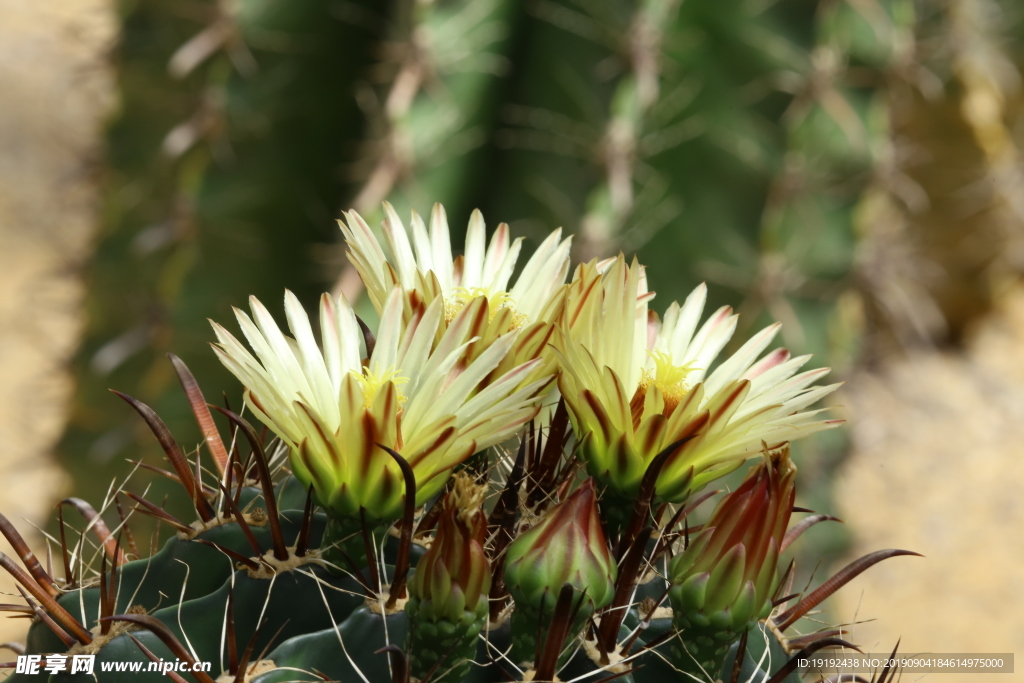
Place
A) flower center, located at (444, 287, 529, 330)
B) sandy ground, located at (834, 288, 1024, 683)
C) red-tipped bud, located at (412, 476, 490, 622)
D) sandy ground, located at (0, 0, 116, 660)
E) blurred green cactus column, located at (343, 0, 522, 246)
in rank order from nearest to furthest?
red-tipped bud, located at (412, 476, 490, 622) → flower center, located at (444, 287, 529, 330) → blurred green cactus column, located at (343, 0, 522, 246) → sandy ground, located at (0, 0, 116, 660) → sandy ground, located at (834, 288, 1024, 683)

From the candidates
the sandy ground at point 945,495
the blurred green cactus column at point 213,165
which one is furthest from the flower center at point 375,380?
the sandy ground at point 945,495

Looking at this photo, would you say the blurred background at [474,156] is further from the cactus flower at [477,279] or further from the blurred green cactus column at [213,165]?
the cactus flower at [477,279]

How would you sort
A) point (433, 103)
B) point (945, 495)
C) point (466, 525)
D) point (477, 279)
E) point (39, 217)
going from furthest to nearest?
point (39, 217) < point (945, 495) < point (433, 103) < point (477, 279) < point (466, 525)

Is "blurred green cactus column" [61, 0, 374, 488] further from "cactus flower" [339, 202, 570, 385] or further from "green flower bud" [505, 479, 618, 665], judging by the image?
"green flower bud" [505, 479, 618, 665]

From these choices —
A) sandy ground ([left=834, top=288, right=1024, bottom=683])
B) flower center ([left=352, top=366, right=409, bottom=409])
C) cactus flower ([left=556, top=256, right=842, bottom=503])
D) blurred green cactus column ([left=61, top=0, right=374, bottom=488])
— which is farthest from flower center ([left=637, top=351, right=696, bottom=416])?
sandy ground ([left=834, top=288, right=1024, bottom=683])

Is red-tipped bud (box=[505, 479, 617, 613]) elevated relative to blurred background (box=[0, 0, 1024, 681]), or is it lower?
lower

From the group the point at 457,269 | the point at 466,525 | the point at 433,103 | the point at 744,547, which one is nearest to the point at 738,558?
the point at 744,547

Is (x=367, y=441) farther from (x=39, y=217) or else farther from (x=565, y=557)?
(x=39, y=217)
